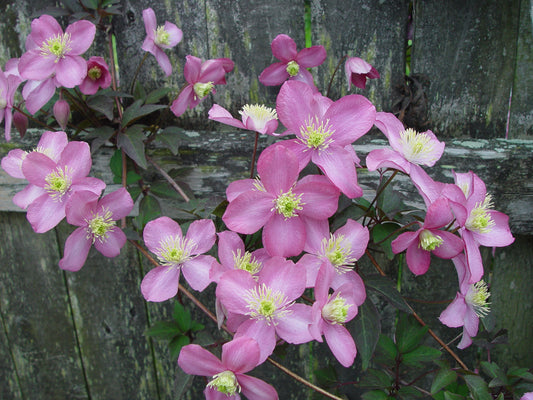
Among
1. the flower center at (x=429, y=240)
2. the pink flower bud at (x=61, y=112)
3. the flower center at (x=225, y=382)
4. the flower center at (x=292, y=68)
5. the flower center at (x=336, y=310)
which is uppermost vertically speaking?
the flower center at (x=292, y=68)

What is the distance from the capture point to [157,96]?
0.92 m

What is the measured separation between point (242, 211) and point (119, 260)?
0.67 metres

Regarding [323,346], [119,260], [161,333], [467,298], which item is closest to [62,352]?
[119,260]

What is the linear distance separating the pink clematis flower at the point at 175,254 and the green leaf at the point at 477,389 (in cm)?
51

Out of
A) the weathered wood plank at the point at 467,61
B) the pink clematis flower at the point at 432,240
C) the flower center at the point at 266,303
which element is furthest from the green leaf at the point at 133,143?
the weathered wood plank at the point at 467,61

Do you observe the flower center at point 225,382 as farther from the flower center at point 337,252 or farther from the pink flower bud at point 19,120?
the pink flower bud at point 19,120

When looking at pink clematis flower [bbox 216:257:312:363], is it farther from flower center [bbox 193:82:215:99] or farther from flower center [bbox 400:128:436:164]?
flower center [bbox 193:82:215:99]

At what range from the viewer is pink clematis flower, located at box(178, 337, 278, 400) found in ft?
1.72

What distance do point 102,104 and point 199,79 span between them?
0.67 ft

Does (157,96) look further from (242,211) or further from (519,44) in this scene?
(519,44)

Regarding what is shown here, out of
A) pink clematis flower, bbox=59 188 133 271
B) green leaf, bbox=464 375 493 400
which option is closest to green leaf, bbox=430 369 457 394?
green leaf, bbox=464 375 493 400

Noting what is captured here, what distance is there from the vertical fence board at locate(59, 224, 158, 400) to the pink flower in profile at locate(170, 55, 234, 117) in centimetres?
45

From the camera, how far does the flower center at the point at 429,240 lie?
600 mm

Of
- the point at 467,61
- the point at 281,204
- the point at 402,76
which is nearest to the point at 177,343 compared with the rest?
the point at 281,204
